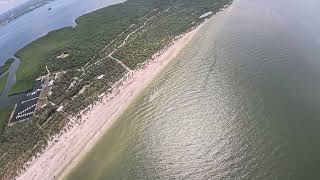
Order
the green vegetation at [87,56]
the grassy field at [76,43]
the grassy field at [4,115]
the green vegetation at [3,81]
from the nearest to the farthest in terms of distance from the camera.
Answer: the green vegetation at [87,56], the grassy field at [4,115], the grassy field at [76,43], the green vegetation at [3,81]

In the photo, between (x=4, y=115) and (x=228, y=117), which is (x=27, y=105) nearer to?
(x=4, y=115)

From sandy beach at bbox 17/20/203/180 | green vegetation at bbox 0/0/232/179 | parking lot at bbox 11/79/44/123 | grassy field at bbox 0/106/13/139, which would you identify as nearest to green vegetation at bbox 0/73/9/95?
green vegetation at bbox 0/0/232/179

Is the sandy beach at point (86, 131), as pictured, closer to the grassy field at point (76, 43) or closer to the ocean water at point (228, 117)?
the ocean water at point (228, 117)

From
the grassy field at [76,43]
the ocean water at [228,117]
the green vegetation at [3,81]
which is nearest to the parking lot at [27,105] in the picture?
the grassy field at [76,43]

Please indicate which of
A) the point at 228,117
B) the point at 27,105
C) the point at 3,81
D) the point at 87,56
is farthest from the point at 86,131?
the point at 3,81

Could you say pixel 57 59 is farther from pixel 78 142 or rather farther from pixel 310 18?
pixel 310 18
